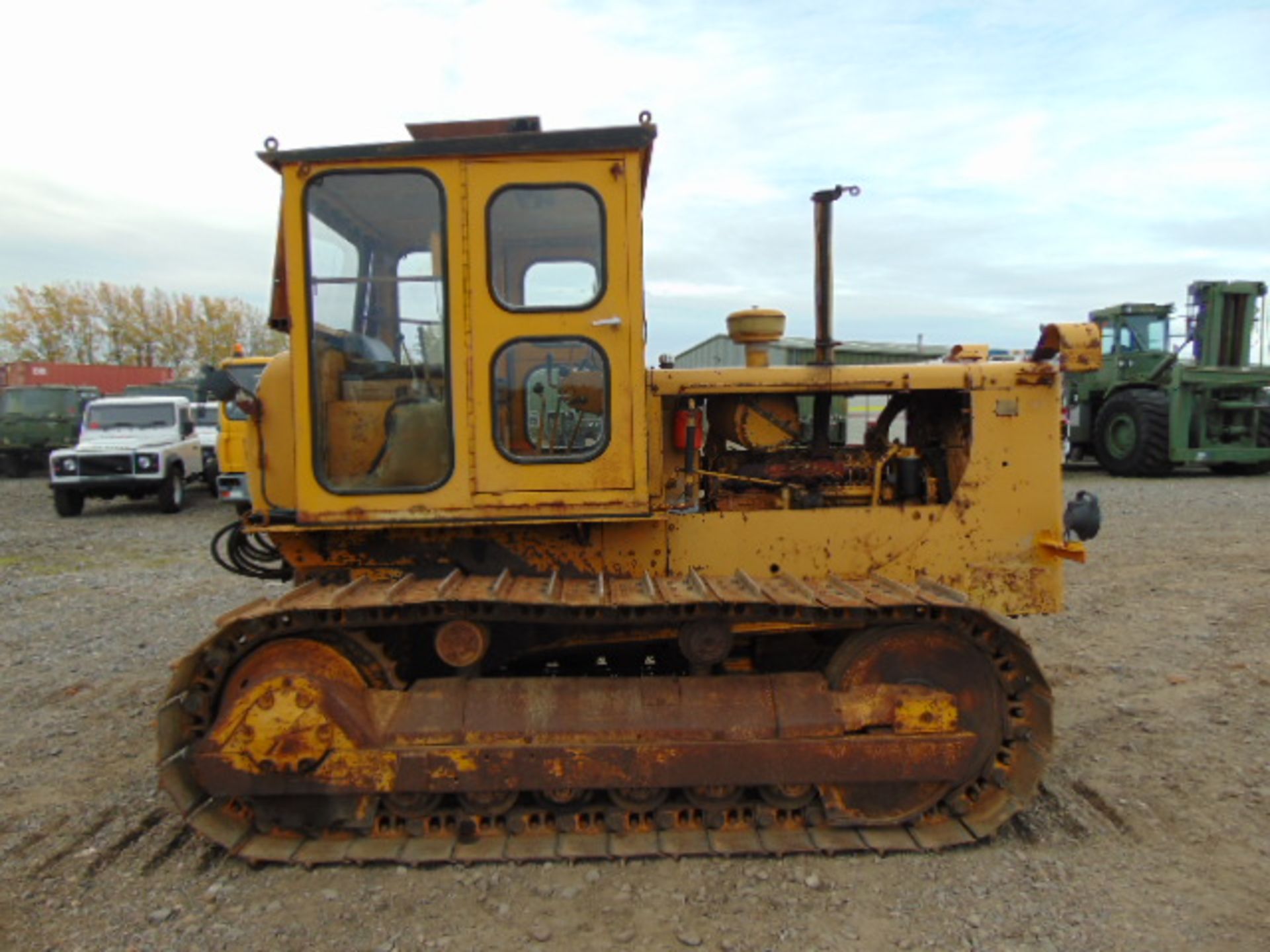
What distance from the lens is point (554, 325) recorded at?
3762 mm

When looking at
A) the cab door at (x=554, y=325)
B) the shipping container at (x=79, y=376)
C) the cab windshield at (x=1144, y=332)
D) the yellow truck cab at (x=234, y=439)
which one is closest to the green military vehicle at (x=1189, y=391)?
the cab windshield at (x=1144, y=332)

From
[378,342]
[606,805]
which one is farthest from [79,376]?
[606,805]

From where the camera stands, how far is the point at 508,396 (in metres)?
3.83

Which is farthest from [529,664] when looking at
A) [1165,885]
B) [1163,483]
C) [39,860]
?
[1163,483]

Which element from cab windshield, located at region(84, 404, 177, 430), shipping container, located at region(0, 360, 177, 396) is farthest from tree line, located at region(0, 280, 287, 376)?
cab windshield, located at region(84, 404, 177, 430)

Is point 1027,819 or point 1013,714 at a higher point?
point 1013,714

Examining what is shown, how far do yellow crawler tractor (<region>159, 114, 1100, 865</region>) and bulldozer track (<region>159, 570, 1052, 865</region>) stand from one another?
0.04 feet

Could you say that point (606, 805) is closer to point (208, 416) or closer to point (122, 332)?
point (208, 416)

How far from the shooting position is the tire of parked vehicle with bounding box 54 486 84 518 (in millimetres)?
15008

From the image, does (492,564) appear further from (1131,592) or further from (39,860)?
(1131,592)

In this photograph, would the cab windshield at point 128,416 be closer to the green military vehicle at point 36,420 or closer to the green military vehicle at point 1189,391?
the green military vehicle at point 36,420

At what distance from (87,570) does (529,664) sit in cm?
810

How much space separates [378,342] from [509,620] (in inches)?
53.3

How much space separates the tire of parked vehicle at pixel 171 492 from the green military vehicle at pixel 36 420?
A: 8.17 meters
